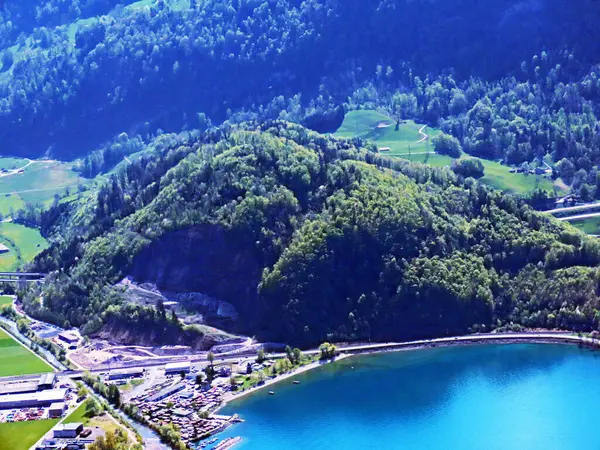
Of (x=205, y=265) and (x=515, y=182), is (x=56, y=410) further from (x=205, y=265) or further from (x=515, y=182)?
(x=515, y=182)

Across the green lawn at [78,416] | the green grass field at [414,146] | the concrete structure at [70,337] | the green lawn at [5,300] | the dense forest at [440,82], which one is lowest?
the green lawn at [78,416]

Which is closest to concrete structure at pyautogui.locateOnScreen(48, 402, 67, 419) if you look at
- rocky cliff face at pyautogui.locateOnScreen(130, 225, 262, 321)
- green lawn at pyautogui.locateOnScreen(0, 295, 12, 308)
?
rocky cliff face at pyautogui.locateOnScreen(130, 225, 262, 321)

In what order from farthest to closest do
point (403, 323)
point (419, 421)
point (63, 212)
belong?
point (63, 212) → point (403, 323) → point (419, 421)

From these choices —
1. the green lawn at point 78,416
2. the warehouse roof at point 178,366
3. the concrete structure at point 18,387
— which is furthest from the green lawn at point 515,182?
the green lawn at point 78,416

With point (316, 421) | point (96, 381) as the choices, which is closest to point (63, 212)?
point (96, 381)

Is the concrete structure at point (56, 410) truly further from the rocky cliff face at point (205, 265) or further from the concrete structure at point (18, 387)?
the rocky cliff face at point (205, 265)

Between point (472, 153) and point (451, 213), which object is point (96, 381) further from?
point (472, 153)
